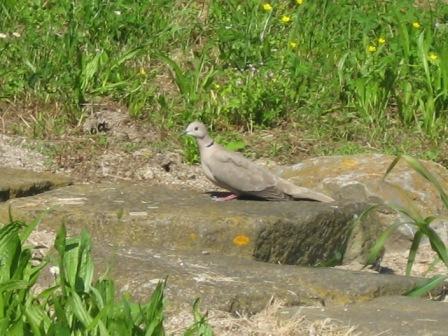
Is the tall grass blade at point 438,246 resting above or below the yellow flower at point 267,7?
below

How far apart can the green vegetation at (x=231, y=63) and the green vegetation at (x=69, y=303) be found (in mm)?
3503

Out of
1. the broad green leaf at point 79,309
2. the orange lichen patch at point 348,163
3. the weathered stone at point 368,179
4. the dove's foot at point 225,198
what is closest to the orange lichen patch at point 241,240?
the dove's foot at point 225,198

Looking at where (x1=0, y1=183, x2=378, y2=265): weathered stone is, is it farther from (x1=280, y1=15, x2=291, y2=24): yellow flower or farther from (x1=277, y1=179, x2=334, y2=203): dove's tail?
(x1=280, y1=15, x2=291, y2=24): yellow flower

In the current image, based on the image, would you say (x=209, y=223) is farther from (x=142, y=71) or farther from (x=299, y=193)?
(x=142, y=71)

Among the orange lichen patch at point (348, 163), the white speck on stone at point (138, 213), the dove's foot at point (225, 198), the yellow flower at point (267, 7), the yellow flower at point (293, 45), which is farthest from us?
the yellow flower at point (267, 7)

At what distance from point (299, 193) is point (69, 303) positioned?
2.89m

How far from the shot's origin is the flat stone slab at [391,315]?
487cm

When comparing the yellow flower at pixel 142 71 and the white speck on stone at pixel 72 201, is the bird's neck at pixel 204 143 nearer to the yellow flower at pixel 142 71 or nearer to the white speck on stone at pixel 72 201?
the white speck on stone at pixel 72 201

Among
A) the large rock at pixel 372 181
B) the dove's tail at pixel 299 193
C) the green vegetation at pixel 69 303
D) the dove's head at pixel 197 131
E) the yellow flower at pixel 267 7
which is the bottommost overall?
the large rock at pixel 372 181

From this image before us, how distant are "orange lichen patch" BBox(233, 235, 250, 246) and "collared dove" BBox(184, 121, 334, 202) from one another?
0.83 metres

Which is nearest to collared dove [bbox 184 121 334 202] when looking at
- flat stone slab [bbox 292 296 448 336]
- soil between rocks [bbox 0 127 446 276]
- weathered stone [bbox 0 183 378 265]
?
weathered stone [bbox 0 183 378 265]

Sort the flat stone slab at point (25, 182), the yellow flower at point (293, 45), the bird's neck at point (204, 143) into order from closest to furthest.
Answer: the flat stone slab at point (25, 182) → the bird's neck at point (204, 143) → the yellow flower at point (293, 45)

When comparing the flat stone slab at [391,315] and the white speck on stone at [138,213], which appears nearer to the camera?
the flat stone slab at [391,315]

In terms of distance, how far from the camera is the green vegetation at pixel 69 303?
4367mm
